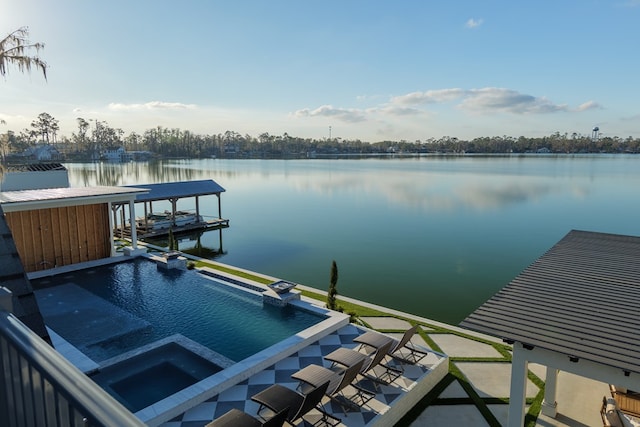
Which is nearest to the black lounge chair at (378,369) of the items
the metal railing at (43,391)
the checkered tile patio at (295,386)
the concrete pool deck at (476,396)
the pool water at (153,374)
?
the checkered tile patio at (295,386)

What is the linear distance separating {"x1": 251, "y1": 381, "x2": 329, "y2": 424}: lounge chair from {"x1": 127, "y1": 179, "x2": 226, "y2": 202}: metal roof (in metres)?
18.0

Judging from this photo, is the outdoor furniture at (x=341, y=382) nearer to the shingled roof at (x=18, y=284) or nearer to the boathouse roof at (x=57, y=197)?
the shingled roof at (x=18, y=284)

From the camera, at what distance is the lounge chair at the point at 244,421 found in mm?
5211

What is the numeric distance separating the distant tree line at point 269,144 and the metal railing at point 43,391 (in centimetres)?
11140

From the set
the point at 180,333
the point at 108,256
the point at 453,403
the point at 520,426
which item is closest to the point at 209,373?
the point at 180,333

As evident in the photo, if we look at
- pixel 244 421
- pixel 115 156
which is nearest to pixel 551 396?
pixel 244 421

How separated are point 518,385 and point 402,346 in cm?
296

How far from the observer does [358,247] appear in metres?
20.6

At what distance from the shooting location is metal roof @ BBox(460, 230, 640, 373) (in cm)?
447

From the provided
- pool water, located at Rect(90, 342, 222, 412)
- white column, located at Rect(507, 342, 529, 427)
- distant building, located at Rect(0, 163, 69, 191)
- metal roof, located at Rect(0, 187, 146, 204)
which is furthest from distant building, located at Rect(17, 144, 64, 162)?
white column, located at Rect(507, 342, 529, 427)

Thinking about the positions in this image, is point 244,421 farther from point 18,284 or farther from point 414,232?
point 414,232

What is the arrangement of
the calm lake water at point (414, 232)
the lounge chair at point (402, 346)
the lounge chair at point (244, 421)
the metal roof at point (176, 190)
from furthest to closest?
the metal roof at point (176, 190) < the calm lake water at point (414, 232) < the lounge chair at point (402, 346) < the lounge chair at point (244, 421)

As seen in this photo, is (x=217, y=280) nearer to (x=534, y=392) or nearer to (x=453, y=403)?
(x=453, y=403)

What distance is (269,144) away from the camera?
148625 millimetres
